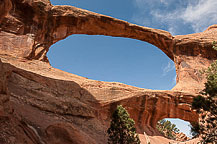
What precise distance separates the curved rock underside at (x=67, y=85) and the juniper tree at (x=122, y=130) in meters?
1.86

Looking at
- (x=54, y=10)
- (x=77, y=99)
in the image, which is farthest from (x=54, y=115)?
(x=54, y=10)

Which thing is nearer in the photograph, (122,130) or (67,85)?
(122,130)

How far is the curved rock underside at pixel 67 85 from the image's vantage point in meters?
13.4

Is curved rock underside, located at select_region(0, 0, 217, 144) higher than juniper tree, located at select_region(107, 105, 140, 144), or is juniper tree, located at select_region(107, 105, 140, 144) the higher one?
curved rock underside, located at select_region(0, 0, 217, 144)

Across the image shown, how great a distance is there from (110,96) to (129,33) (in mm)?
12722

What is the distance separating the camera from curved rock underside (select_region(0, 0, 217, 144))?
527 inches

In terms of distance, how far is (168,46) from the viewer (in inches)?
1260

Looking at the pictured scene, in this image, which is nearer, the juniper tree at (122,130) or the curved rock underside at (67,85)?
the curved rock underside at (67,85)

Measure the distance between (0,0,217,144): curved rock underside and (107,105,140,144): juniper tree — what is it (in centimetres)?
186

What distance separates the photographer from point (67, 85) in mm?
20156

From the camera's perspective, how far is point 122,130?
15.6 metres

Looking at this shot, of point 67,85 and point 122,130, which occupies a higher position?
point 67,85

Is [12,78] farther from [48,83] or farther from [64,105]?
[64,105]

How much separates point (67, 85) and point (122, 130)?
731 cm
